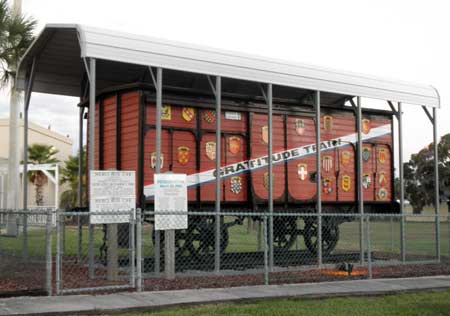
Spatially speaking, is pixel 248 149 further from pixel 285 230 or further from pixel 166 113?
pixel 285 230

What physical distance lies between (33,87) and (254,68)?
5.46 m

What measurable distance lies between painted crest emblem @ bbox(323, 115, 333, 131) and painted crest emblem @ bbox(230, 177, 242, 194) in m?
3.04

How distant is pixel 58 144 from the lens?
2088 inches

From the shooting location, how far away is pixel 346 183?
16359 mm

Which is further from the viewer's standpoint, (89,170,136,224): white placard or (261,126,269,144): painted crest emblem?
(261,126,269,144): painted crest emblem

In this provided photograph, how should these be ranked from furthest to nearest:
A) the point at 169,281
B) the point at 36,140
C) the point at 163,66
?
the point at 36,140 < the point at 163,66 < the point at 169,281

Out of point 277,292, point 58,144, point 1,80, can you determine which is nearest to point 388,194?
point 277,292

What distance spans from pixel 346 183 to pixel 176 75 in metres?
5.19

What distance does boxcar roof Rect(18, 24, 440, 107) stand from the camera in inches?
461

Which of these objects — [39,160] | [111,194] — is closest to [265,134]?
[111,194]

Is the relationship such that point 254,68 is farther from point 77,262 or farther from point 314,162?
point 77,262

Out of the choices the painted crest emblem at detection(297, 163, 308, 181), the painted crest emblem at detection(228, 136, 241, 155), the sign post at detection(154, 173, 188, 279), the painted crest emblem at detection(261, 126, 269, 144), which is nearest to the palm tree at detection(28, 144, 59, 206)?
the painted crest emblem at detection(297, 163, 308, 181)

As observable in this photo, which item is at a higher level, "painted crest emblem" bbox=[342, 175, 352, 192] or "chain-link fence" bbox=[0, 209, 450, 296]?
"painted crest emblem" bbox=[342, 175, 352, 192]

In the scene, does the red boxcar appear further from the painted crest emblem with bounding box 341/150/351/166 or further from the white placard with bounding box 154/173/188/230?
the white placard with bounding box 154/173/188/230
